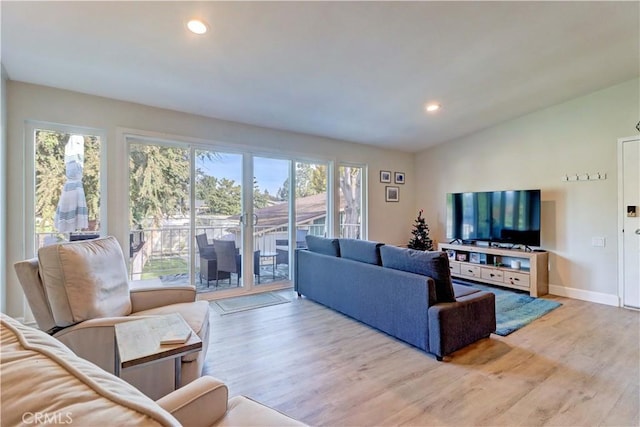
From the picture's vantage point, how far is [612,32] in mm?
2789

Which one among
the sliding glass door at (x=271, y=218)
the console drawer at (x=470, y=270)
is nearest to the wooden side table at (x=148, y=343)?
the sliding glass door at (x=271, y=218)

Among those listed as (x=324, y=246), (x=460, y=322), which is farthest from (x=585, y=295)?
(x=324, y=246)

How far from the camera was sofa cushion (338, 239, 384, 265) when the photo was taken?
3062 millimetres

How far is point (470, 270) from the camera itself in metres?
4.94

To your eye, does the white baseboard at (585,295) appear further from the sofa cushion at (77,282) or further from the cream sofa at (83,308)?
the sofa cushion at (77,282)

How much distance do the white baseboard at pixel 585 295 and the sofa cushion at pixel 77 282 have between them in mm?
5352

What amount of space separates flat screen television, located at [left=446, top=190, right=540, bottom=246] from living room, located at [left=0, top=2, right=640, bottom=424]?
294 millimetres

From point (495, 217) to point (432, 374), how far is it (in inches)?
135

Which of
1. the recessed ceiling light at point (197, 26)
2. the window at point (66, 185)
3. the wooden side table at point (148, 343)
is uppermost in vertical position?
the recessed ceiling light at point (197, 26)

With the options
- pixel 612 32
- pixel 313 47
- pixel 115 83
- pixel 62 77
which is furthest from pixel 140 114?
pixel 612 32

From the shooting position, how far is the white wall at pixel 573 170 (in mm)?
3842

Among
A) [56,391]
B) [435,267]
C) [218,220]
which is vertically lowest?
[435,267]

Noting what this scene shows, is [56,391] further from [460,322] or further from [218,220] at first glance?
[218,220]

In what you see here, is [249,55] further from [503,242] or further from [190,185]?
[503,242]
